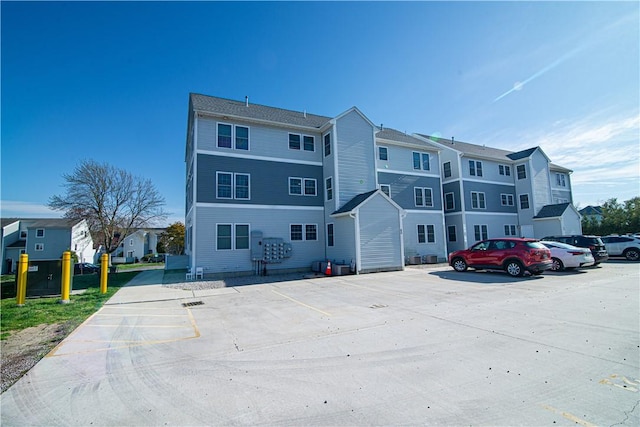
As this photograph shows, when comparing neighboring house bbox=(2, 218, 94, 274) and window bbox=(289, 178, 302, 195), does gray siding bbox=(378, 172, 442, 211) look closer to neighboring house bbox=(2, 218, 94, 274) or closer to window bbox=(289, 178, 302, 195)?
window bbox=(289, 178, 302, 195)

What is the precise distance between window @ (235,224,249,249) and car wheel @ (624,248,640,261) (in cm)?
2332

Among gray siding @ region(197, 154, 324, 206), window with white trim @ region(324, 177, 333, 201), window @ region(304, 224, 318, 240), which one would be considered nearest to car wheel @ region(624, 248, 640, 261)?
window with white trim @ region(324, 177, 333, 201)

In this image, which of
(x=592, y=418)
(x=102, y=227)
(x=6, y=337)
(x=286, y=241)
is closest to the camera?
(x=592, y=418)

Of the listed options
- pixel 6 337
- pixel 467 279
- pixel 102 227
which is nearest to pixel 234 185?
pixel 6 337

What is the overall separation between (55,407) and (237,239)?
516 inches

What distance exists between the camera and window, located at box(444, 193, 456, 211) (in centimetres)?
2499

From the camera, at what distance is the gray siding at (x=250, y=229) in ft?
51.1

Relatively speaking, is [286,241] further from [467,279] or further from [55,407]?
[55,407]

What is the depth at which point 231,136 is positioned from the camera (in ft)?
55.3

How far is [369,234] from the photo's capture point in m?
16.8

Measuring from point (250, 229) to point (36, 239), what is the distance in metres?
→ 40.6

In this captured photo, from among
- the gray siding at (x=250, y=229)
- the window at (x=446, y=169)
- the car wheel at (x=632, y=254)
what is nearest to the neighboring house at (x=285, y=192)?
the gray siding at (x=250, y=229)

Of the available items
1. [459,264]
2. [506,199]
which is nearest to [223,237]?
[459,264]

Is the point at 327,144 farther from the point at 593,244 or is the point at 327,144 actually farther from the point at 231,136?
the point at 593,244
